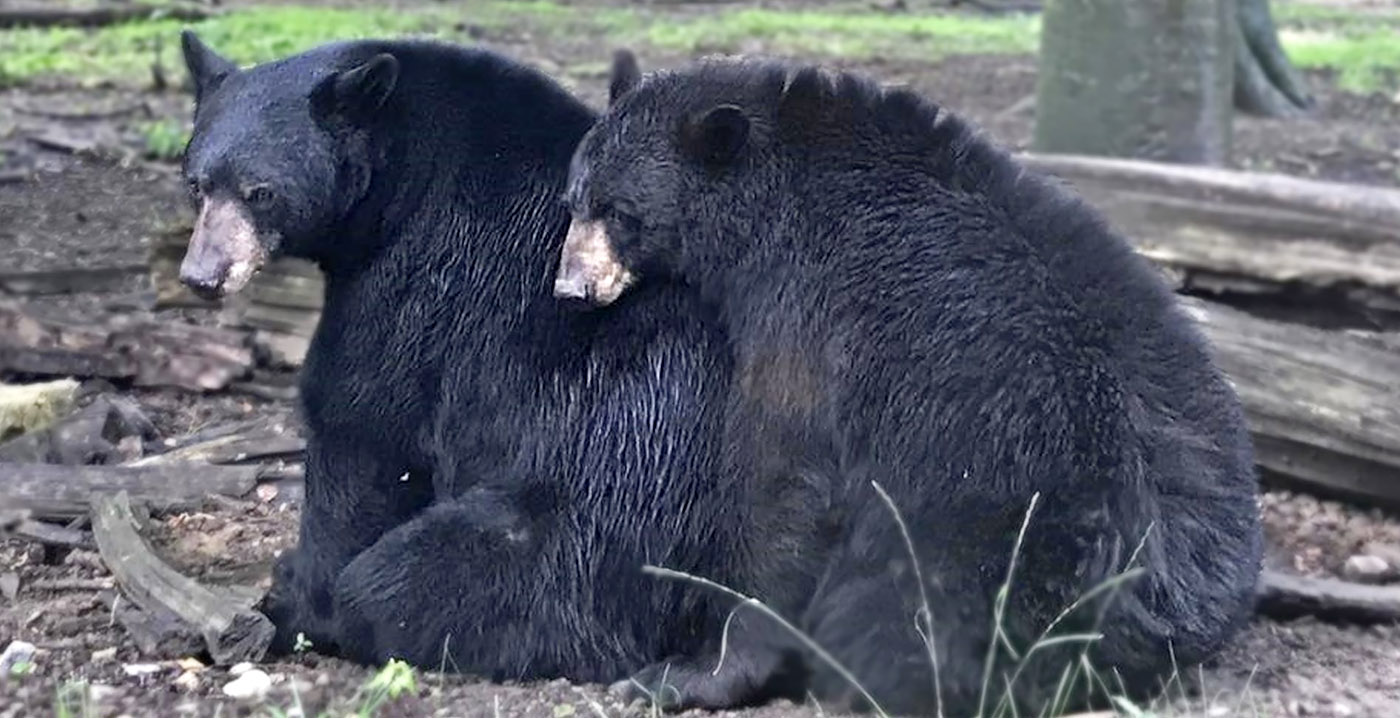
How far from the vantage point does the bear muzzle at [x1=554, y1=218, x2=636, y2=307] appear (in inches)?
194

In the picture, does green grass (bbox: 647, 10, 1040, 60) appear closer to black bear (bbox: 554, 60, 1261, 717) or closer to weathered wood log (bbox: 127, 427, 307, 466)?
weathered wood log (bbox: 127, 427, 307, 466)

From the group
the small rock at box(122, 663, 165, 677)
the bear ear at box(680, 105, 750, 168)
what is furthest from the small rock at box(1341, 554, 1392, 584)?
the small rock at box(122, 663, 165, 677)

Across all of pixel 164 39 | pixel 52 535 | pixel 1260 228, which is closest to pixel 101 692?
pixel 52 535

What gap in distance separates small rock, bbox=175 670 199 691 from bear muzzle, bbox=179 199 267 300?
3.30ft

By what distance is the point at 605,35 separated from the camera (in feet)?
63.0

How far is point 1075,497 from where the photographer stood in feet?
14.5

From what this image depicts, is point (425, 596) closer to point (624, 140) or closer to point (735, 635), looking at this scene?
point (735, 635)

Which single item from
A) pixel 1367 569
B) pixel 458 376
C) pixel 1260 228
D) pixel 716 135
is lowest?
pixel 1367 569

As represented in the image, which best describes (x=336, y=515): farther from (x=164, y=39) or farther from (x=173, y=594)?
(x=164, y=39)

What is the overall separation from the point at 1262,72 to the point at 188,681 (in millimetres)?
11986

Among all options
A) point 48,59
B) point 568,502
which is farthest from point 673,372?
point 48,59

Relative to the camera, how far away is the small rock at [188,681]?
4.79 m

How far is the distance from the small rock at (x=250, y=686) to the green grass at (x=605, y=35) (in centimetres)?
1063

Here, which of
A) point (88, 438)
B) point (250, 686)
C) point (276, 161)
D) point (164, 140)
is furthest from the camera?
point (164, 140)
